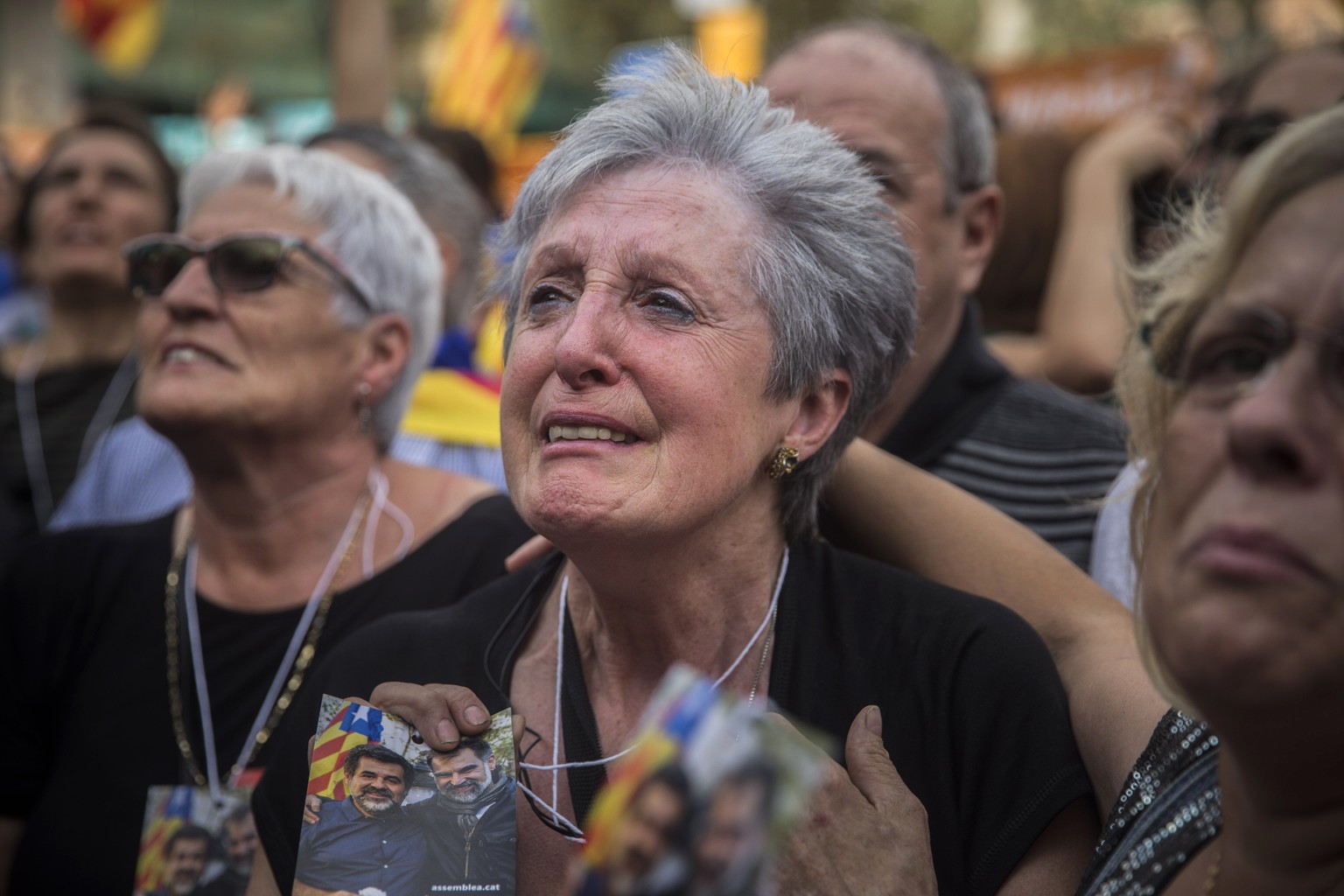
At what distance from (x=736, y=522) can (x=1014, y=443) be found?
1.12 meters

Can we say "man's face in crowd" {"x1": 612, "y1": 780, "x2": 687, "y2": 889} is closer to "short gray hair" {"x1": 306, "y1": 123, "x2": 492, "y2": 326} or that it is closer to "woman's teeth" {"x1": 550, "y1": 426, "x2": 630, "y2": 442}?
"woman's teeth" {"x1": 550, "y1": 426, "x2": 630, "y2": 442}

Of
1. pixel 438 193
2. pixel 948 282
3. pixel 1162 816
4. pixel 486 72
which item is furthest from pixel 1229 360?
pixel 486 72

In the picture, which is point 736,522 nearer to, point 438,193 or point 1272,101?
point 1272,101

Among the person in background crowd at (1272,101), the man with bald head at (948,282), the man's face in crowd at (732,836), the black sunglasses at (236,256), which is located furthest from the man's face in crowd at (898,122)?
the man's face in crowd at (732,836)

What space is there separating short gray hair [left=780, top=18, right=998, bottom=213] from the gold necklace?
1.77 m

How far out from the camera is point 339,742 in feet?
6.54

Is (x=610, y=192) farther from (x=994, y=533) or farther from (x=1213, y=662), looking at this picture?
(x=1213, y=662)

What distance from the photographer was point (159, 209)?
16.6 ft

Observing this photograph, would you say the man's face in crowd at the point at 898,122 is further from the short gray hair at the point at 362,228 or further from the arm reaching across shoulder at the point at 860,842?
the arm reaching across shoulder at the point at 860,842

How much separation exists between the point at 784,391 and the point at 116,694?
175 cm

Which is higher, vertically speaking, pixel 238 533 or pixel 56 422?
pixel 238 533

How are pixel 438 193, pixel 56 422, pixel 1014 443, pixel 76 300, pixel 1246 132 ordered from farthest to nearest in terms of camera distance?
pixel 76 300
pixel 56 422
pixel 438 193
pixel 1246 132
pixel 1014 443

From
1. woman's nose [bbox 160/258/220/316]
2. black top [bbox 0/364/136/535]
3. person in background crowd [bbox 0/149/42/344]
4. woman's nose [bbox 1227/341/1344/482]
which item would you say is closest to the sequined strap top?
woman's nose [bbox 1227/341/1344/482]

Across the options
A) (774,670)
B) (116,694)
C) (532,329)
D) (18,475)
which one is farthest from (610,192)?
(18,475)
